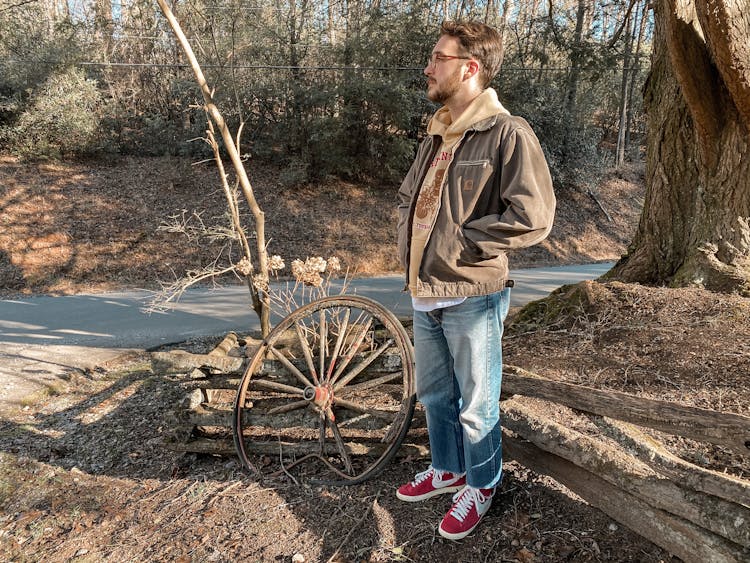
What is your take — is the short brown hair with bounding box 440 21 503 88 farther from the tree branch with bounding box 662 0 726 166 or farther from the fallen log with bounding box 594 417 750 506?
the tree branch with bounding box 662 0 726 166

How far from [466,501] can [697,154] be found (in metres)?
4.39

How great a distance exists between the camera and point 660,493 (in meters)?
2.12

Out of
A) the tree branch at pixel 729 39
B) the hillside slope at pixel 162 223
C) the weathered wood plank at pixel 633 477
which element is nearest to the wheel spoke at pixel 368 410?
the weathered wood plank at pixel 633 477

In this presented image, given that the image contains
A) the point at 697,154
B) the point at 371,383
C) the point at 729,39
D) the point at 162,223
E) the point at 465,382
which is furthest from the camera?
the point at 162,223

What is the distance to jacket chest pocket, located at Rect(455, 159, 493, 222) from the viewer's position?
Answer: 2.21 meters

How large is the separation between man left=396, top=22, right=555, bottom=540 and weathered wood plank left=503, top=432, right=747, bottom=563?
336 mm

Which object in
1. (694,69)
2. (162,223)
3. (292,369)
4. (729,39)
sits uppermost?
(729,39)

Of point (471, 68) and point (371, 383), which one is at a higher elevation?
point (471, 68)

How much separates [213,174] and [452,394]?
14.9m

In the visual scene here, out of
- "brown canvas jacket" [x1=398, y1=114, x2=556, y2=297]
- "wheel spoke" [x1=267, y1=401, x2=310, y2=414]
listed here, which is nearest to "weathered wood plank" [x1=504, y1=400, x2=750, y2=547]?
"brown canvas jacket" [x1=398, y1=114, x2=556, y2=297]

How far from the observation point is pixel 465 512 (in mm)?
2477

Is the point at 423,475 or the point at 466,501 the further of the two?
the point at 423,475

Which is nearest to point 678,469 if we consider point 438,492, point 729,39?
point 438,492

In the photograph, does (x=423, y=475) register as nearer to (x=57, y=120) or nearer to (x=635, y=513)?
(x=635, y=513)
